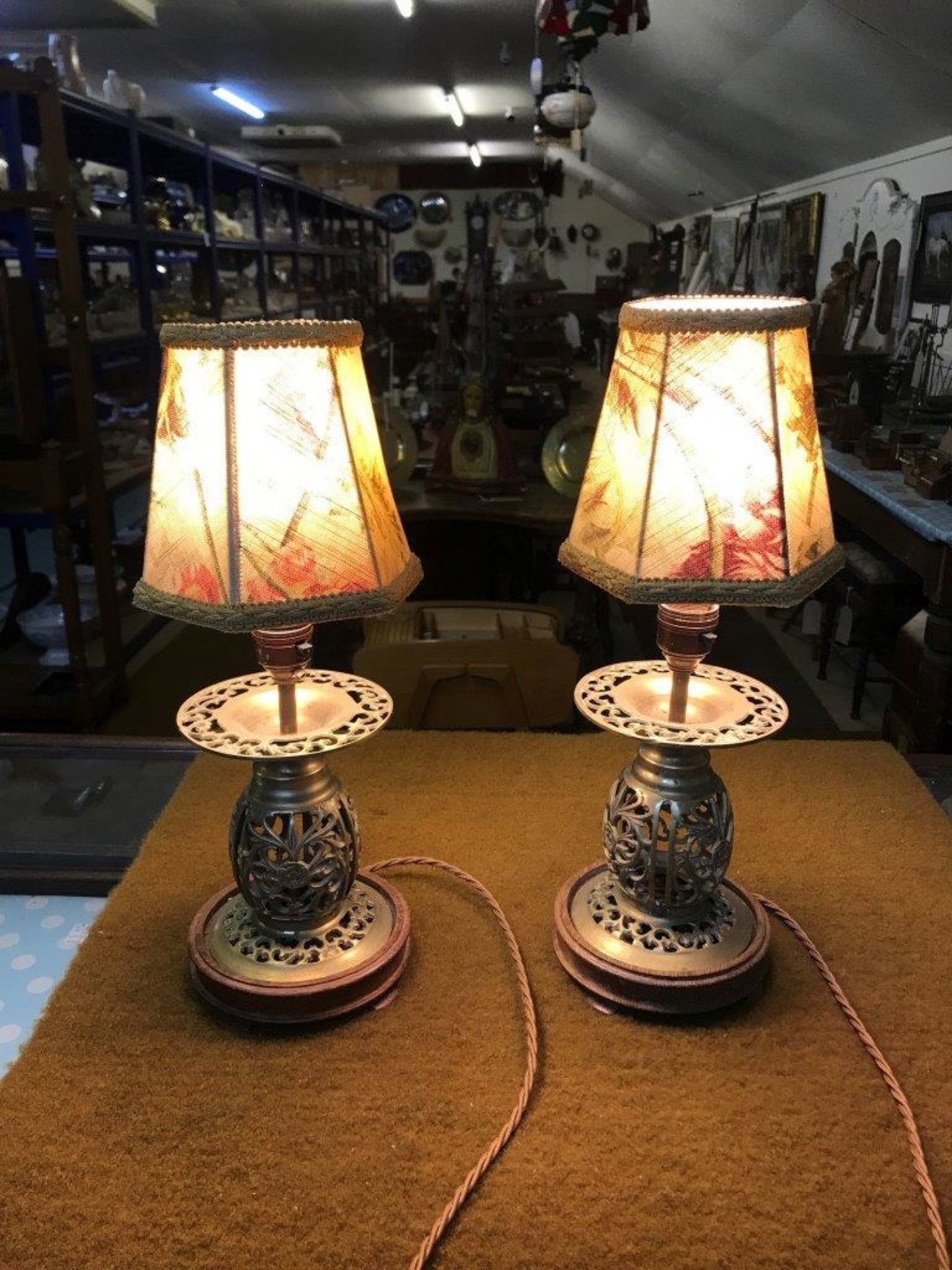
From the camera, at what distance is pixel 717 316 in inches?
35.0

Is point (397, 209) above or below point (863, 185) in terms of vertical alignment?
above

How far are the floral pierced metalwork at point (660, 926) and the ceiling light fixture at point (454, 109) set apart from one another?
24.6ft

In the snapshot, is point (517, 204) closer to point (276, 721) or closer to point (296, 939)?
point (276, 721)

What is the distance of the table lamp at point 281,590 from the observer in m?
0.91

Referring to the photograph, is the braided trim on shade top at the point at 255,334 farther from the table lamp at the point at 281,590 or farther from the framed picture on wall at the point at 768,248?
the framed picture on wall at the point at 768,248

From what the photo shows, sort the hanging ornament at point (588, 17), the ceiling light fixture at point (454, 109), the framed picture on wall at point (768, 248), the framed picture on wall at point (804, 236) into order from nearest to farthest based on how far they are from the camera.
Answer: the hanging ornament at point (588, 17), the framed picture on wall at point (804, 236), the framed picture on wall at point (768, 248), the ceiling light fixture at point (454, 109)

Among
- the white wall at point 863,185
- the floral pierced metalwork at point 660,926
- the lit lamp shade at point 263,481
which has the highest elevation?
the white wall at point 863,185

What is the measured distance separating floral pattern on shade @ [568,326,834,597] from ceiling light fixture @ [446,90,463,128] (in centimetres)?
738

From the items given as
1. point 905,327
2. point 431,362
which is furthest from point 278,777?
point 431,362

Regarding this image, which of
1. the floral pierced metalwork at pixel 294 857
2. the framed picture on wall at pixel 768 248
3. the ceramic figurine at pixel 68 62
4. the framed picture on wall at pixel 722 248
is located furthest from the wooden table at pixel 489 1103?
the framed picture on wall at pixel 722 248

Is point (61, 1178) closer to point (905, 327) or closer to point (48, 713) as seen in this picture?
point (48, 713)

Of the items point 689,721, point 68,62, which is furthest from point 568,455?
point 689,721

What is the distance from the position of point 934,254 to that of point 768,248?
325 centimetres

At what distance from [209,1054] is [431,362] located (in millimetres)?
5704
